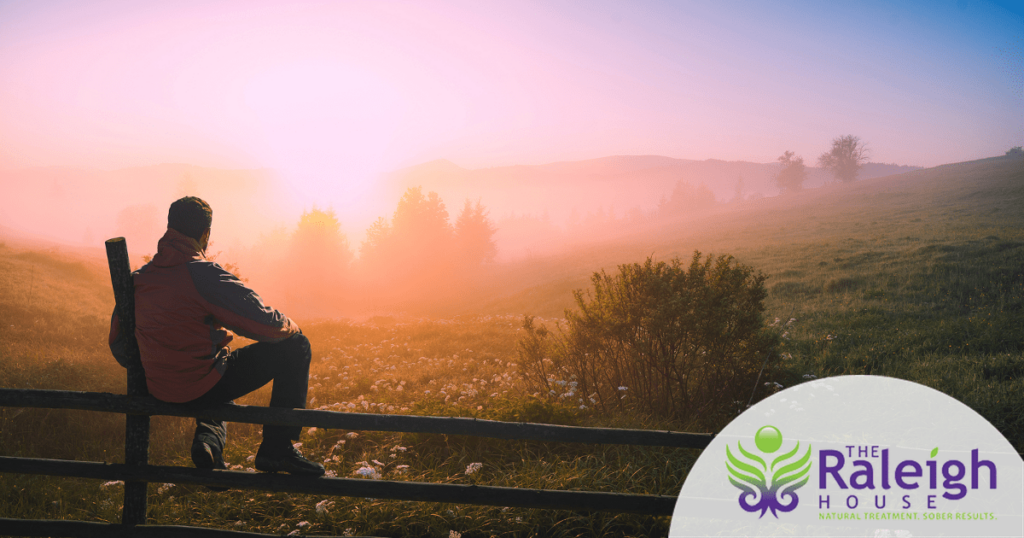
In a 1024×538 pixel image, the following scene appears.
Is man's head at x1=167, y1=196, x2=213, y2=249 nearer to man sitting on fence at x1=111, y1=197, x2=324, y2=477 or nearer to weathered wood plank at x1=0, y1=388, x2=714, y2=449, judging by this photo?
man sitting on fence at x1=111, y1=197, x2=324, y2=477

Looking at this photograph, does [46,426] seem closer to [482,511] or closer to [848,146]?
[482,511]

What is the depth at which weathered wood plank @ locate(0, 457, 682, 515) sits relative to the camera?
3104 millimetres

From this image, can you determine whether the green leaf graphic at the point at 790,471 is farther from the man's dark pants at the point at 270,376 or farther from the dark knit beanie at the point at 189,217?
the dark knit beanie at the point at 189,217

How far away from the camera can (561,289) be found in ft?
108

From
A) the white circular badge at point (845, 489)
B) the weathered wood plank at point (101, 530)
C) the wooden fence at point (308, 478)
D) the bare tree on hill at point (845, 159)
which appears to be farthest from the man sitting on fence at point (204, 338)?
the bare tree on hill at point (845, 159)

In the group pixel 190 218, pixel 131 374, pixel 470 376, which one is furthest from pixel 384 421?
pixel 470 376

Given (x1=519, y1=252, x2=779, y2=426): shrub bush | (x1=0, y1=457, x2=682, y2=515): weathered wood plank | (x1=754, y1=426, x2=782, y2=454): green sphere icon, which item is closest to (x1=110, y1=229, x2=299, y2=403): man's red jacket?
(x1=0, y1=457, x2=682, y2=515): weathered wood plank

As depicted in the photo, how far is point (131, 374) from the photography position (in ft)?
10.2

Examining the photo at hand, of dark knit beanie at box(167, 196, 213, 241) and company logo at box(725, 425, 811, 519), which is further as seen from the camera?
company logo at box(725, 425, 811, 519)

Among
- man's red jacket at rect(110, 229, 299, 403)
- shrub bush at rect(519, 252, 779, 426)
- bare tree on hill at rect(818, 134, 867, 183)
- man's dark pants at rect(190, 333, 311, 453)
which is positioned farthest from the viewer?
bare tree on hill at rect(818, 134, 867, 183)

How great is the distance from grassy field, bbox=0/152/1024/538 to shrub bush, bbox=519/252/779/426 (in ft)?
2.70

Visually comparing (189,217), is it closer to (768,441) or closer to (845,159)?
(768,441)

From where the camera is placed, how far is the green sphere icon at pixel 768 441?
344cm

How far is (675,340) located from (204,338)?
5.36 m
